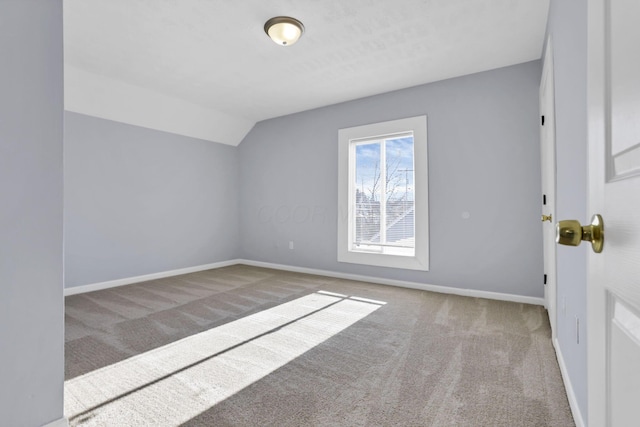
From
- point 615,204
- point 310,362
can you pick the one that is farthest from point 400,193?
point 615,204

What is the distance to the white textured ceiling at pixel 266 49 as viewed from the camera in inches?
99.3

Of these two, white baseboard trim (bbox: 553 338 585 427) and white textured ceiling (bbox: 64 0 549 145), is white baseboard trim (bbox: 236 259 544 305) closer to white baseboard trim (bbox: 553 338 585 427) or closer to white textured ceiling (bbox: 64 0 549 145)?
white baseboard trim (bbox: 553 338 585 427)

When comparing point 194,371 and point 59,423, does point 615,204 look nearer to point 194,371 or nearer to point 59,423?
point 59,423

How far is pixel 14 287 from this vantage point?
50.9 inches

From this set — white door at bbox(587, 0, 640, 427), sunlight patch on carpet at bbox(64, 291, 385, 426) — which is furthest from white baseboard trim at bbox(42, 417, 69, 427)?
white door at bbox(587, 0, 640, 427)

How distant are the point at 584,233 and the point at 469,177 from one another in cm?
336

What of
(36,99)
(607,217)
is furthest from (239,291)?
(607,217)

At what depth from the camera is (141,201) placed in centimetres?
454

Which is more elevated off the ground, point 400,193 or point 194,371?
point 400,193

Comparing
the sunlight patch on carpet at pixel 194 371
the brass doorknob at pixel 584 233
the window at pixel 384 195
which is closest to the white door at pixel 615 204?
the brass doorknob at pixel 584 233

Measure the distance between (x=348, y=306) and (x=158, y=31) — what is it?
3150 millimetres

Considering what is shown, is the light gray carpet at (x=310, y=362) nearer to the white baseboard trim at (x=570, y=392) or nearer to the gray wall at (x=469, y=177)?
the white baseboard trim at (x=570, y=392)

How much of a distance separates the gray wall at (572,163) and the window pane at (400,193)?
203cm

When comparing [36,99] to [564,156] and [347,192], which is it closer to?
[564,156]
